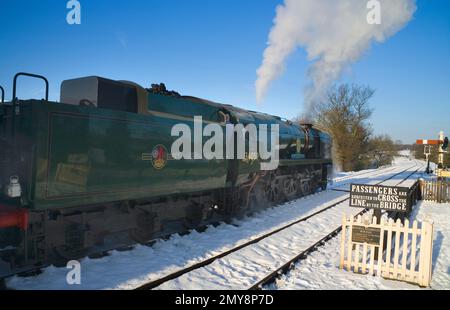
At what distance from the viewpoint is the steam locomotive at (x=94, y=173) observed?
4422 millimetres

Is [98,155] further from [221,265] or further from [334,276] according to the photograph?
[334,276]

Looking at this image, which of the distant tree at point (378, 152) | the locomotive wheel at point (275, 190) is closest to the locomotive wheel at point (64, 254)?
the locomotive wheel at point (275, 190)

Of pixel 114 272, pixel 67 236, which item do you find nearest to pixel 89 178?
pixel 67 236

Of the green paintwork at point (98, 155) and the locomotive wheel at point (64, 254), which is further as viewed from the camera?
the locomotive wheel at point (64, 254)

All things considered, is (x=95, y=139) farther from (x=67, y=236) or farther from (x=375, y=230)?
(x=375, y=230)

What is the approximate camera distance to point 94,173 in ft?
16.4

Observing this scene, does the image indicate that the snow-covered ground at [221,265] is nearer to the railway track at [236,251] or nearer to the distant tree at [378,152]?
the railway track at [236,251]

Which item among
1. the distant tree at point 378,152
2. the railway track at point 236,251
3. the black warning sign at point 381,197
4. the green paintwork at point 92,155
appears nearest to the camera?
the green paintwork at point 92,155

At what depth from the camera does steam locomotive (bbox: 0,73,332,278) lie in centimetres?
442

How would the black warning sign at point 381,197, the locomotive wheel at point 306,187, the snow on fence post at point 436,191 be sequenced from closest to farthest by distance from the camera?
the black warning sign at point 381,197, the snow on fence post at point 436,191, the locomotive wheel at point 306,187

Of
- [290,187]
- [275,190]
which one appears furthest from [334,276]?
[290,187]

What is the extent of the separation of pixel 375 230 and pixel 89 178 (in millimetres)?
4866

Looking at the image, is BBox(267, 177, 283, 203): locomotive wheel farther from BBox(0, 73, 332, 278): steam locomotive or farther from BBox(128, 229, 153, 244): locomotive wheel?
BBox(128, 229, 153, 244): locomotive wheel
